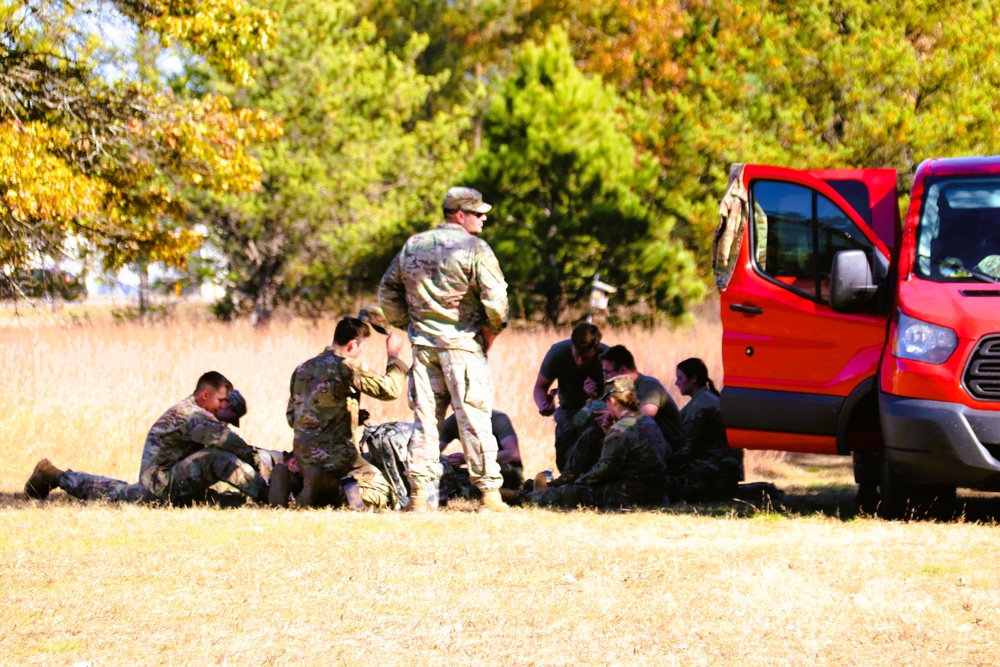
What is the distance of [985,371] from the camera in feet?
24.0

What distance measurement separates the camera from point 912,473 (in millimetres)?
7566

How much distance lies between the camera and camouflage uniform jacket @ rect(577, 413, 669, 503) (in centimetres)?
906

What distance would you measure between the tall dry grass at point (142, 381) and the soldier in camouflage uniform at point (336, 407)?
11.1 feet

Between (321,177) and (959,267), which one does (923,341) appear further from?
(321,177)

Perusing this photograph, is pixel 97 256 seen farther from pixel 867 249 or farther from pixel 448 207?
pixel 867 249

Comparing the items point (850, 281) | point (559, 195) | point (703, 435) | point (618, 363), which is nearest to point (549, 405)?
point (618, 363)

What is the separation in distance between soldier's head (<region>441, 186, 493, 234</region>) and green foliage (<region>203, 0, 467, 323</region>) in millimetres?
16933

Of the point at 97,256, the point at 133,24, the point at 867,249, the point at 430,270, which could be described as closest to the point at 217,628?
the point at 430,270

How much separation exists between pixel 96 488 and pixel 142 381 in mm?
4589

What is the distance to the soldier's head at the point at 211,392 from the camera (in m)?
9.35

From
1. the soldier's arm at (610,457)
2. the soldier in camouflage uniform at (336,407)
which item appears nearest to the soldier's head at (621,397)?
the soldier's arm at (610,457)

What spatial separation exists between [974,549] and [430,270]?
3.59m

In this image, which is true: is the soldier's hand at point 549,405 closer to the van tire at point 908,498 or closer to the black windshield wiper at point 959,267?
the van tire at point 908,498

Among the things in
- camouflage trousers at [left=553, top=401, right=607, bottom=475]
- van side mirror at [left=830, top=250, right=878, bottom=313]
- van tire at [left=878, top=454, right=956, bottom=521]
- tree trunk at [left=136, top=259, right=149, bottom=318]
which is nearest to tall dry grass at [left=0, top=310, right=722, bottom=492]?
camouflage trousers at [left=553, top=401, right=607, bottom=475]
